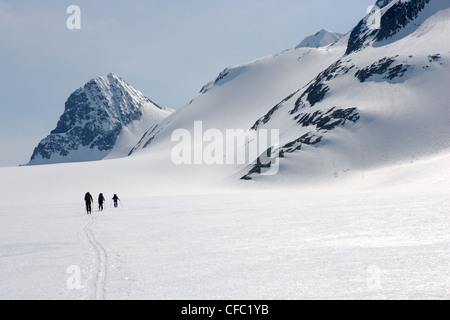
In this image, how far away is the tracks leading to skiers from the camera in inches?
312

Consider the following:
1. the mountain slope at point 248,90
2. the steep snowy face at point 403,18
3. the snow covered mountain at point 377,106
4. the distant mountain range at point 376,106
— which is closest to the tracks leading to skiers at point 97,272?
the distant mountain range at point 376,106

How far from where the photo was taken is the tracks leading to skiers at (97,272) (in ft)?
26.0

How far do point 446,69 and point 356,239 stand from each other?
8275 cm

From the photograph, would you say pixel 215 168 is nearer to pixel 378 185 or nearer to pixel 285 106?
pixel 285 106

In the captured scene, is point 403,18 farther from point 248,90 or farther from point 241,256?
point 241,256

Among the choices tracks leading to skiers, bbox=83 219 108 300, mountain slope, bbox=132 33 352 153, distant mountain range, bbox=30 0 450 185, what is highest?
mountain slope, bbox=132 33 352 153

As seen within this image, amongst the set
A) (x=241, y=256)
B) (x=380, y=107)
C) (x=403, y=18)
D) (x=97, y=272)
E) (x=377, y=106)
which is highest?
(x=403, y=18)

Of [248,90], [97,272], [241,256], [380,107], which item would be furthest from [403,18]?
[97,272]

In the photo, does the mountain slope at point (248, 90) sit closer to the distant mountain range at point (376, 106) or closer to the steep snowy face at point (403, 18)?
the distant mountain range at point (376, 106)

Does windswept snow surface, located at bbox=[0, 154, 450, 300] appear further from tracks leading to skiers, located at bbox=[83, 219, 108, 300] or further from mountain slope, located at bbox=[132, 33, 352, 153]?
mountain slope, located at bbox=[132, 33, 352, 153]

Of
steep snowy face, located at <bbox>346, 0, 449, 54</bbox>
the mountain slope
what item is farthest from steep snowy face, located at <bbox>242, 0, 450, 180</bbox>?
the mountain slope

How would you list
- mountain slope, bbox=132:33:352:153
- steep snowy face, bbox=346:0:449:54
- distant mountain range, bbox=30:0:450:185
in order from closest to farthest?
distant mountain range, bbox=30:0:450:185, steep snowy face, bbox=346:0:449:54, mountain slope, bbox=132:33:352:153

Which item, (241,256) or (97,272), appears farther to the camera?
(241,256)

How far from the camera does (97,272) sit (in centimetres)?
965
